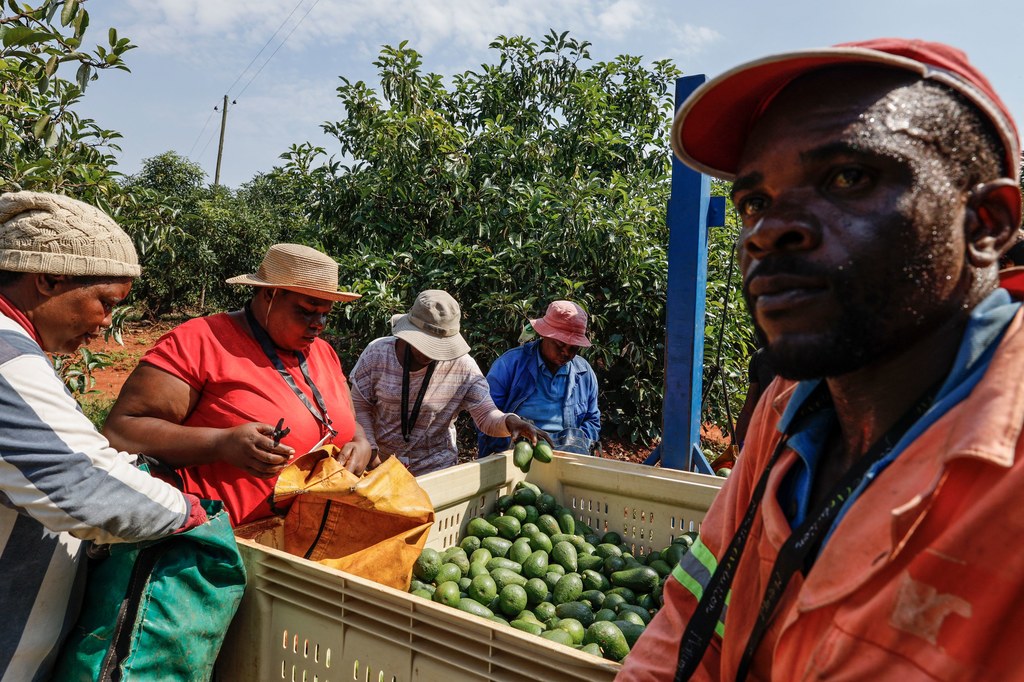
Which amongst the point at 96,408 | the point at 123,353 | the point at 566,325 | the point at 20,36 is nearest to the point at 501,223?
the point at 566,325

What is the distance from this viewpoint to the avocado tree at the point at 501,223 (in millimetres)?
7270

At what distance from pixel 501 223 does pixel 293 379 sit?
544 cm

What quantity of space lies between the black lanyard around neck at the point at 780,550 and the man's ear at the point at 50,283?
5.86 feet

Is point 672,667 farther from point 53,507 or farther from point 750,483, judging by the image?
point 53,507

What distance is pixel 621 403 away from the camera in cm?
792

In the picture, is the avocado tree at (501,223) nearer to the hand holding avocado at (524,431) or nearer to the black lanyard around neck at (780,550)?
the hand holding avocado at (524,431)

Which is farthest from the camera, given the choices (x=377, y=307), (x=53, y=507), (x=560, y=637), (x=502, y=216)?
(x=502, y=216)

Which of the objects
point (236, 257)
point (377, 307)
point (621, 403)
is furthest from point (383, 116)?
point (236, 257)

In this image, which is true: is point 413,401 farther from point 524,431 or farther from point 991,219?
point 991,219

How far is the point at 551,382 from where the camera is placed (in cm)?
442

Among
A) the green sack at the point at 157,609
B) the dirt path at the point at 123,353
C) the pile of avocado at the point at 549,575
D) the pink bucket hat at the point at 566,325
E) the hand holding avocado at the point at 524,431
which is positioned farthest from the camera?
the dirt path at the point at 123,353

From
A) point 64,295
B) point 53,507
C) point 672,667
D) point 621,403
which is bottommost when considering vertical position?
point 621,403

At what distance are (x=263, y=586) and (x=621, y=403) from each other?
6.29 meters

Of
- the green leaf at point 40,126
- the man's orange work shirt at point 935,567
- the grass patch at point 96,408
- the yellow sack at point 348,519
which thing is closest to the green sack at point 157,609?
the yellow sack at point 348,519
